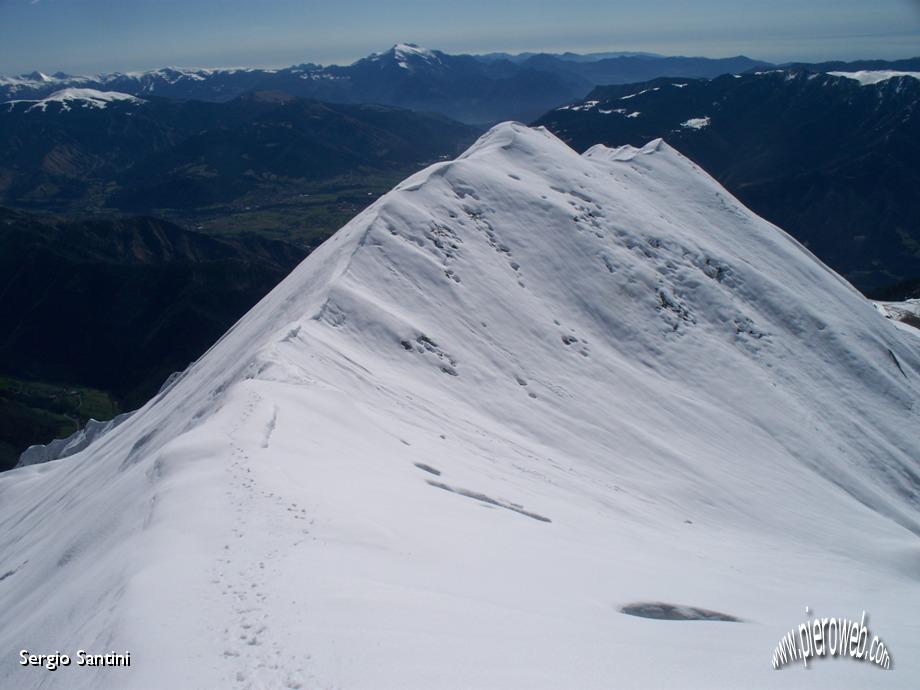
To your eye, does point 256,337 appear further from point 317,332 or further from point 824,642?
point 824,642

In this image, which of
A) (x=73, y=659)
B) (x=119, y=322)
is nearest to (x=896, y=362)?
(x=73, y=659)

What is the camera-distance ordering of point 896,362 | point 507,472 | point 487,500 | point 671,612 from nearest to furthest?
point 671,612 → point 487,500 → point 507,472 → point 896,362

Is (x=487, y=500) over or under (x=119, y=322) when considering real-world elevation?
over

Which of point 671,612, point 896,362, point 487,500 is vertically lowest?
point 896,362

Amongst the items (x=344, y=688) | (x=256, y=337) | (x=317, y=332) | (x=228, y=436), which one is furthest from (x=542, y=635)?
(x=256, y=337)

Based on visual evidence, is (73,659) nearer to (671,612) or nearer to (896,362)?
(671,612)
